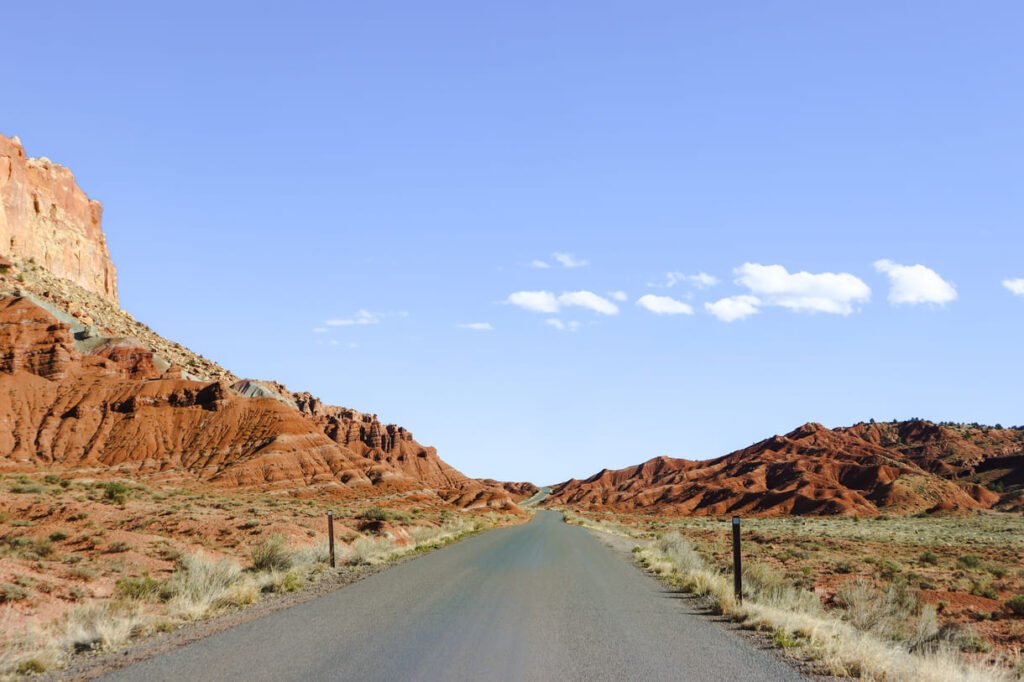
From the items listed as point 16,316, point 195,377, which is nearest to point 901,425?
point 195,377

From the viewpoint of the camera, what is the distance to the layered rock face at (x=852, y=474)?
103688 millimetres

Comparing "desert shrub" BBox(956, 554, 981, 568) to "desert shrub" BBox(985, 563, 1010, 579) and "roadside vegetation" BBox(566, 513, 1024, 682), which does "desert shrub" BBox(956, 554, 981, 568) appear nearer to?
"roadside vegetation" BBox(566, 513, 1024, 682)

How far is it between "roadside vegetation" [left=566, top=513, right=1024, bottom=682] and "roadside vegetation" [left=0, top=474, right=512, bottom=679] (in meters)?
9.76

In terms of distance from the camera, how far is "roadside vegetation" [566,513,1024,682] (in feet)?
32.0

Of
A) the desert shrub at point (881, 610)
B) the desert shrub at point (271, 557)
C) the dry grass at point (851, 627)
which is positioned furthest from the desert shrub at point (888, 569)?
the desert shrub at point (271, 557)

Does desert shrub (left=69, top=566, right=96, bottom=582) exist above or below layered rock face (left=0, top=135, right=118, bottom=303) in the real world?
below

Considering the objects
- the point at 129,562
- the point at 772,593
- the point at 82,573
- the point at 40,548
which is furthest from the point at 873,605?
the point at 40,548

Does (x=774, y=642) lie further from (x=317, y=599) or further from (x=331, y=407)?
(x=331, y=407)

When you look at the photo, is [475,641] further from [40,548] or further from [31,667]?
[40,548]

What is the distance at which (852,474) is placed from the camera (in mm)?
120562

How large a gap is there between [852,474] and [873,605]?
115m

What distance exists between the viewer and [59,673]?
9086mm

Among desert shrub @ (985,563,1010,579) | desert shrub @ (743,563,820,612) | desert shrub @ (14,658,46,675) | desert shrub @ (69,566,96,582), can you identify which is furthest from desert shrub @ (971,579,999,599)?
desert shrub @ (69,566,96,582)

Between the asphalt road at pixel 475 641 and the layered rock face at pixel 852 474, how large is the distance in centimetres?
9409
